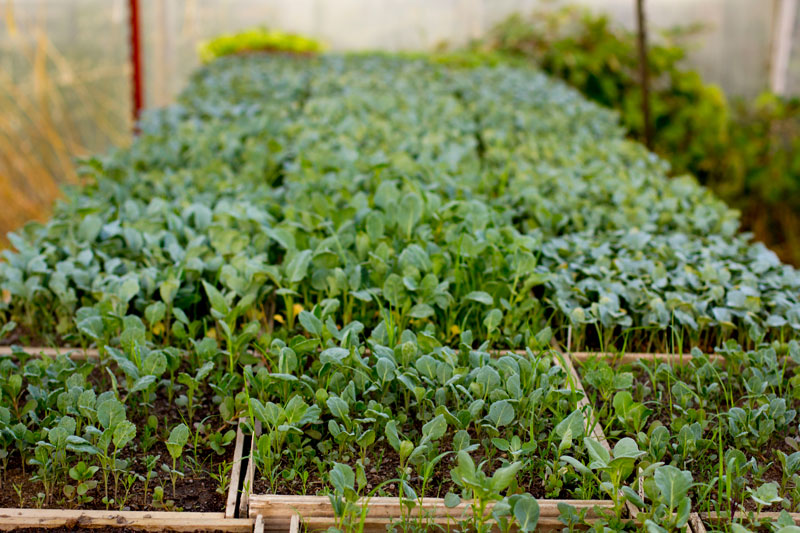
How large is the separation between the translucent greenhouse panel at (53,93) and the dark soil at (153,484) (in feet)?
13.0

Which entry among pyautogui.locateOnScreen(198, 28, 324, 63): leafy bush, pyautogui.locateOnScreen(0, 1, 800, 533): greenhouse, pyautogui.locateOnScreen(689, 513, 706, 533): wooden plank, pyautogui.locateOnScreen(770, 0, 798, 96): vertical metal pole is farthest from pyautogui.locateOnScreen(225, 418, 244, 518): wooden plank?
pyautogui.locateOnScreen(770, 0, 798, 96): vertical metal pole

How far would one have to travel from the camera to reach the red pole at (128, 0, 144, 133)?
484 cm

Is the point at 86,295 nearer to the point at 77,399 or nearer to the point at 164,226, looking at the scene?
the point at 164,226

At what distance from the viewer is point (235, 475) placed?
1.18 m

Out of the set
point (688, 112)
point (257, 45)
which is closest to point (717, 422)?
point (257, 45)

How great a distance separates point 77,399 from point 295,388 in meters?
0.37

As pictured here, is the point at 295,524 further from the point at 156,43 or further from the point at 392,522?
the point at 156,43

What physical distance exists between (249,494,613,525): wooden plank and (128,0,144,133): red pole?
4.23 metres

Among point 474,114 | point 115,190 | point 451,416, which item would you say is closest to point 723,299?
point 451,416

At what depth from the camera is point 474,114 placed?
375 centimetres

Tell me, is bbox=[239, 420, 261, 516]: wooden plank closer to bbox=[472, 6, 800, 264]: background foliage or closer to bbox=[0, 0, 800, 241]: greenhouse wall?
bbox=[0, 0, 800, 241]: greenhouse wall

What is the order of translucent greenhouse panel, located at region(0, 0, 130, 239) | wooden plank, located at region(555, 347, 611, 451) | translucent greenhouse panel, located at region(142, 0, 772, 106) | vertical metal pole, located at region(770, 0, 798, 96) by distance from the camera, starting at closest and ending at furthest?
1. wooden plank, located at region(555, 347, 611, 451)
2. translucent greenhouse panel, located at region(0, 0, 130, 239)
3. vertical metal pole, located at region(770, 0, 798, 96)
4. translucent greenhouse panel, located at region(142, 0, 772, 106)

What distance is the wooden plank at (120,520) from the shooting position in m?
1.05

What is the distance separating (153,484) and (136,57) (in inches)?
175
